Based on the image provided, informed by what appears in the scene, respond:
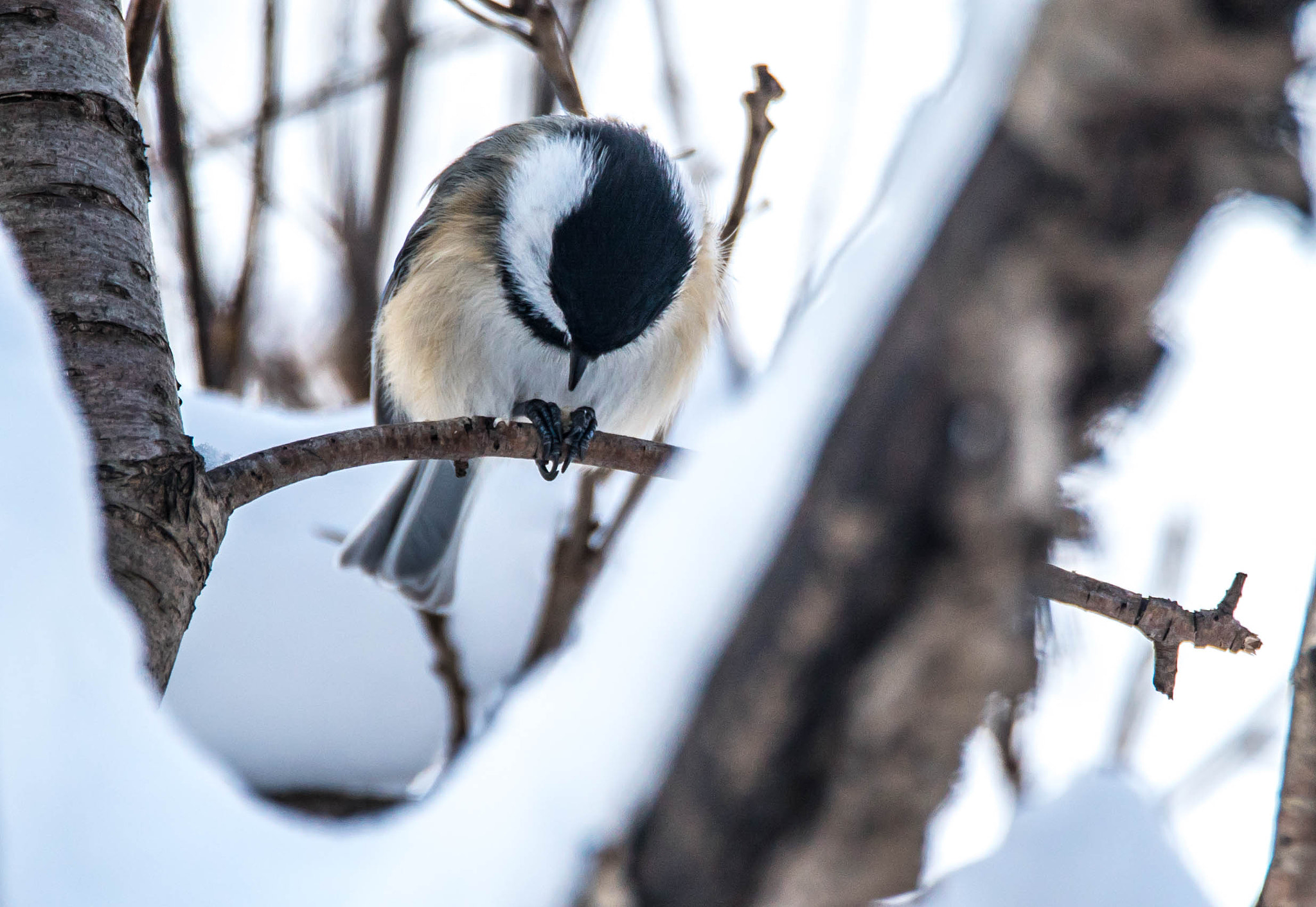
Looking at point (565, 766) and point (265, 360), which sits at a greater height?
point (265, 360)

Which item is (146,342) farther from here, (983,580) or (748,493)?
(983,580)

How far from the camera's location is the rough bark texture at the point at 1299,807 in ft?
2.77

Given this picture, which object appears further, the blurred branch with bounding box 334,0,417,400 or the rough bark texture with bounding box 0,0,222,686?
the blurred branch with bounding box 334,0,417,400

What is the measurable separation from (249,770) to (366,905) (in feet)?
3.89

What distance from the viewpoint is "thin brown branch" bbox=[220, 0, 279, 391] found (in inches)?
94.0

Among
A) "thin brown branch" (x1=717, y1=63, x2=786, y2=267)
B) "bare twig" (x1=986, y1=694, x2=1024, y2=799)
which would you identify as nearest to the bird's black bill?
"thin brown branch" (x1=717, y1=63, x2=786, y2=267)

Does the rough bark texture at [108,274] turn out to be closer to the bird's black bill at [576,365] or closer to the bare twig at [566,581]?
the bird's black bill at [576,365]

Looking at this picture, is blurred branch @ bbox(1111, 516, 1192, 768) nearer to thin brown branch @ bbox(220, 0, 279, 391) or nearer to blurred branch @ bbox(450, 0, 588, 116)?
blurred branch @ bbox(450, 0, 588, 116)

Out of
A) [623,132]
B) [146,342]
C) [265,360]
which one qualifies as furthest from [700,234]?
[265,360]

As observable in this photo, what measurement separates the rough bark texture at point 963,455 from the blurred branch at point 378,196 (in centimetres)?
245

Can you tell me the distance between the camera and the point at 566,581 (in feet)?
6.84

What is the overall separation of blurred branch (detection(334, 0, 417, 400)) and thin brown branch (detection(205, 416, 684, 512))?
4.69ft

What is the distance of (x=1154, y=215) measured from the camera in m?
0.51

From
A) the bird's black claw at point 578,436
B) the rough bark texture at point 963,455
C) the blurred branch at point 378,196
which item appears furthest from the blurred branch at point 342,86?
the rough bark texture at point 963,455
